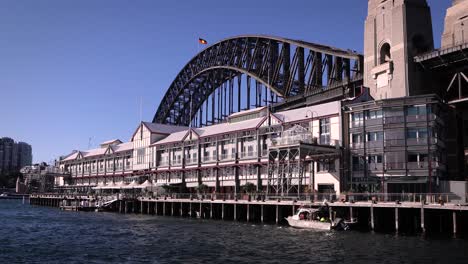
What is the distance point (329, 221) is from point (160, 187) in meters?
52.7

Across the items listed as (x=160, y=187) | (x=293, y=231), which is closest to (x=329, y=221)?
(x=293, y=231)

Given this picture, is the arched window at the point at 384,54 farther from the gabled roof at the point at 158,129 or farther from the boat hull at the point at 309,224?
the gabled roof at the point at 158,129

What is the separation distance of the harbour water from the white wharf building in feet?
52.0

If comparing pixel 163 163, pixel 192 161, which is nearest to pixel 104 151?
pixel 163 163

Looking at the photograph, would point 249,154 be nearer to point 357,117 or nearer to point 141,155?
point 357,117

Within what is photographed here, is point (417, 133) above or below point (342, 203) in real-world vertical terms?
above

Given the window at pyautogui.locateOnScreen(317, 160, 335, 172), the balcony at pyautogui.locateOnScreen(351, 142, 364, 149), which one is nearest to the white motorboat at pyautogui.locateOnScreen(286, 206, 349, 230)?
the balcony at pyautogui.locateOnScreen(351, 142, 364, 149)

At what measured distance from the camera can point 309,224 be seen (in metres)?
61.8

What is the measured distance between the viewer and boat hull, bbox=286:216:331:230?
60.2 metres

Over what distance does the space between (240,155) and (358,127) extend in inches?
1068

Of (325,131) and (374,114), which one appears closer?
(374,114)

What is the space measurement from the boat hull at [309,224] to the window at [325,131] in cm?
1850

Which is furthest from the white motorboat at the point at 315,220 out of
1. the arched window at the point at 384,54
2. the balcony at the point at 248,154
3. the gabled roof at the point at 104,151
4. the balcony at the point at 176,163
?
the gabled roof at the point at 104,151

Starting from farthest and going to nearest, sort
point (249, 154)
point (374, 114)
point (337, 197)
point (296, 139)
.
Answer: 1. point (249, 154)
2. point (296, 139)
3. point (374, 114)
4. point (337, 197)
